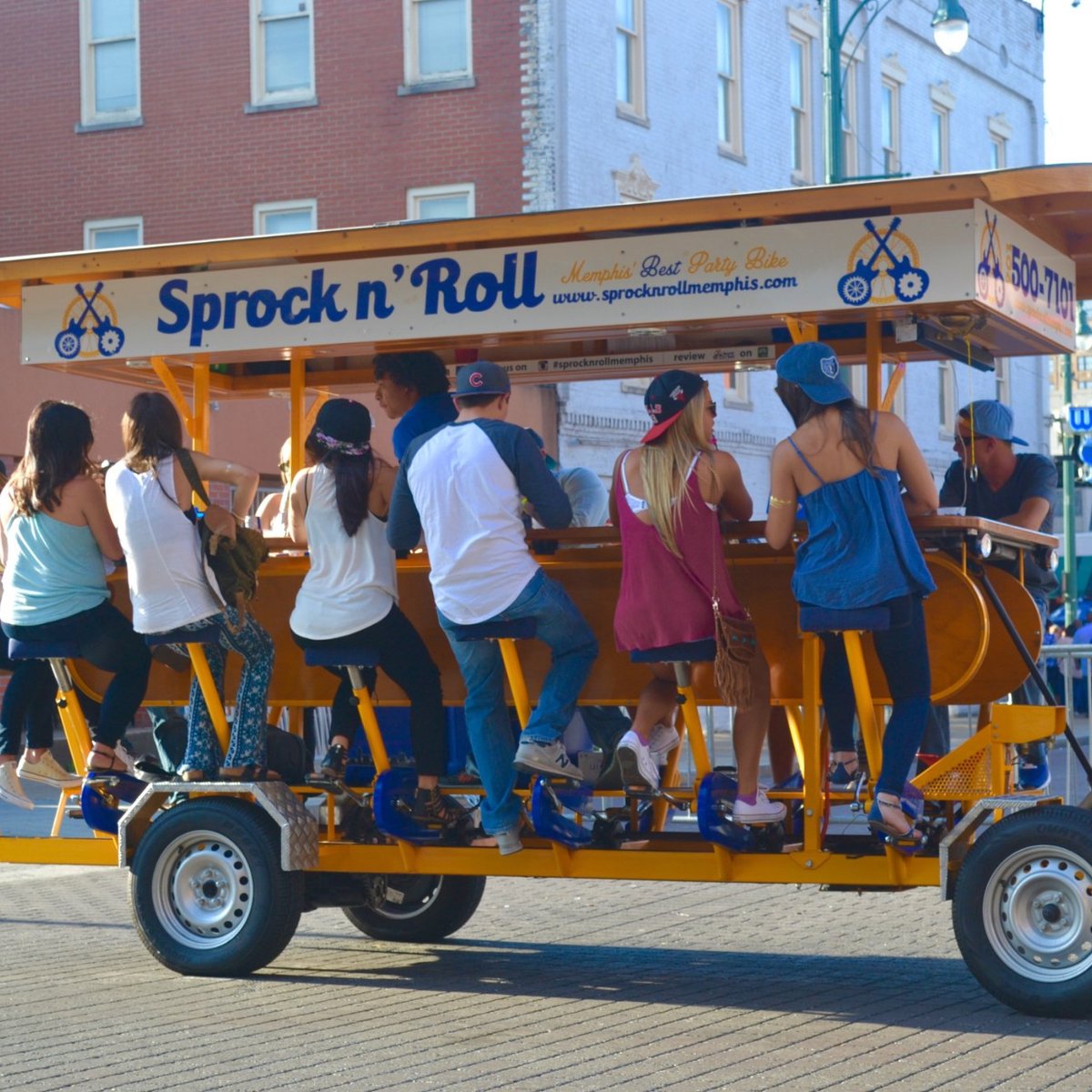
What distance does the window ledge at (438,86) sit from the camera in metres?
26.4

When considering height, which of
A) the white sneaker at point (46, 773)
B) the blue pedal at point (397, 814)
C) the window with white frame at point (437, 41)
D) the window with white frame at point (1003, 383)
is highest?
the window with white frame at point (437, 41)

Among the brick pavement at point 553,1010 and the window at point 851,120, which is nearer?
the brick pavement at point 553,1010

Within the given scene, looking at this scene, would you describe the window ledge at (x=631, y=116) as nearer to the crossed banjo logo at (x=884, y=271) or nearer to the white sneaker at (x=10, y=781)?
the white sneaker at (x=10, y=781)

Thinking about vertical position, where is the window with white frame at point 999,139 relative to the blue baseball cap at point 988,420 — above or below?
above

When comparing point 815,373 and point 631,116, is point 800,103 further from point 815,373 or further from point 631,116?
point 815,373

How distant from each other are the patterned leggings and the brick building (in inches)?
662

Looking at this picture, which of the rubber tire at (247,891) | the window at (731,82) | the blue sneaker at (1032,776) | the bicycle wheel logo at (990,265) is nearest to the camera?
the bicycle wheel logo at (990,265)

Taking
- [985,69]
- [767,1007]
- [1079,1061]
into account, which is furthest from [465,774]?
[985,69]

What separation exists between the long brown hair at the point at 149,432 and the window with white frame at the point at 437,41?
18702mm

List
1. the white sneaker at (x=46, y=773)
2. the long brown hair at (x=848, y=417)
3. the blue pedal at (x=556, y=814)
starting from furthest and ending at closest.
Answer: the white sneaker at (x=46, y=773) < the blue pedal at (x=556, y=814) < the long brown hair at (x=848, y=417)

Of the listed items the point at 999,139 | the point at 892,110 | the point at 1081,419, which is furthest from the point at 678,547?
the point at 999,139

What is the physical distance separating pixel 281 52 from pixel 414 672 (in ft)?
68.3

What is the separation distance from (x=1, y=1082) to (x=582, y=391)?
20.2 meters

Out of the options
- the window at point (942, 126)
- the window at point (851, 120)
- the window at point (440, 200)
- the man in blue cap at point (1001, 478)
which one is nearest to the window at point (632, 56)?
the window at point (440, 200)
